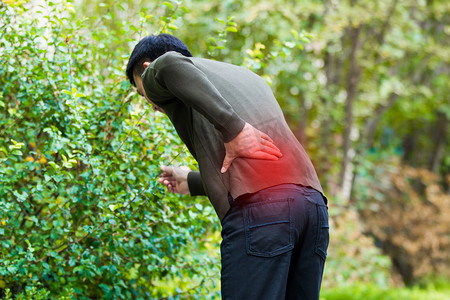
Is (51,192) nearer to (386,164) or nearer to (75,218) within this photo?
(75,218)

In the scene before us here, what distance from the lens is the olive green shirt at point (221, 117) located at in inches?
70.2

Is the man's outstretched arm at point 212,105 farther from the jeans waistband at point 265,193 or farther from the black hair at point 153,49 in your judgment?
the black hair at point 153,49

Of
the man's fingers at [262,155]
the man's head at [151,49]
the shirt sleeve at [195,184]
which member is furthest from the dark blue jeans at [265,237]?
the man's head at [151,49]

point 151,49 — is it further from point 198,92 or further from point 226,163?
point 226,163

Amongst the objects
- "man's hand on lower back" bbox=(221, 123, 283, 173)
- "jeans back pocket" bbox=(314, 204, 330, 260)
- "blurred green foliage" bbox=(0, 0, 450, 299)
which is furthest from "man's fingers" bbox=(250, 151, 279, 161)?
"blurred green foliage" bbox=(0, 0, 450, 299)

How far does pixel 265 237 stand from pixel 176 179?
739mm

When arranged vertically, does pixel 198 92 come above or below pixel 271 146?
above

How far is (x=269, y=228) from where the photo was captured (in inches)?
70.8

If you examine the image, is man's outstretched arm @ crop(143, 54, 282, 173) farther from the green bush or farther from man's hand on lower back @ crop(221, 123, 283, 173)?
the green bush

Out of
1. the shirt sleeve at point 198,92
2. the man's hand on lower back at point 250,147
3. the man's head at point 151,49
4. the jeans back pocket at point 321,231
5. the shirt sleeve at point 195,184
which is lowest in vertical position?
the jeans back pocket at point 321,231

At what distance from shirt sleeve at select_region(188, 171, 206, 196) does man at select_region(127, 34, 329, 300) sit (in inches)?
10.6

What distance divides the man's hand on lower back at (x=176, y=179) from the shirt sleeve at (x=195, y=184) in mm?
31

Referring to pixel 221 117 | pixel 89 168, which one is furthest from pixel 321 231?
pixel 89 168

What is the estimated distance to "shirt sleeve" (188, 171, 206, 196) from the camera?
2303 mm
